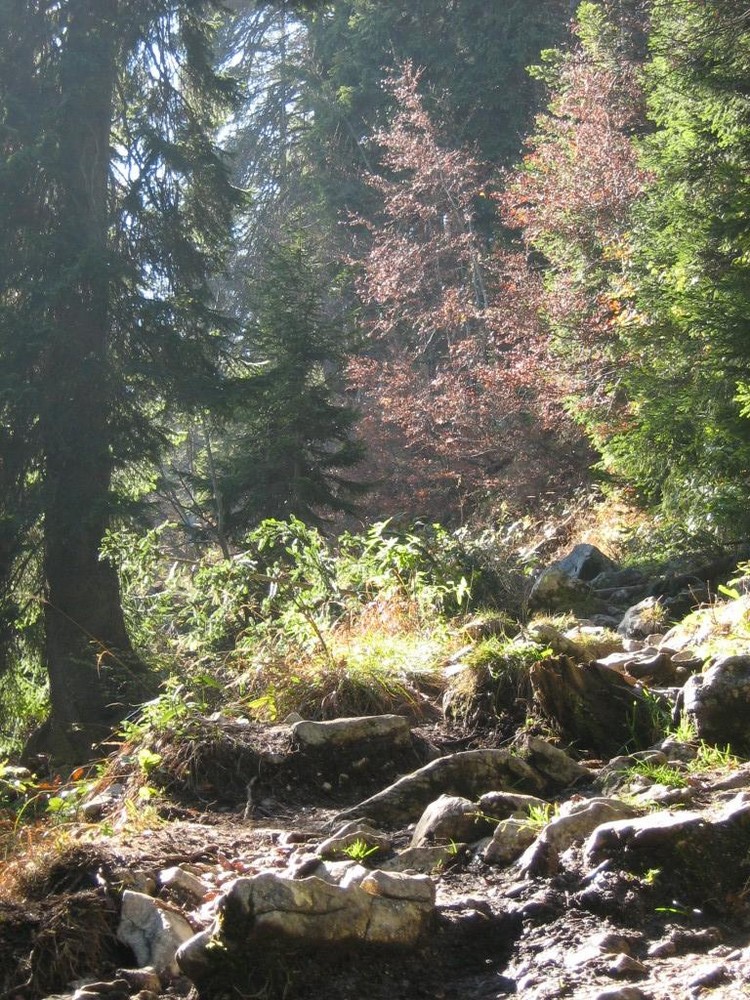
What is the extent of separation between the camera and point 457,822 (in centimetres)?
325

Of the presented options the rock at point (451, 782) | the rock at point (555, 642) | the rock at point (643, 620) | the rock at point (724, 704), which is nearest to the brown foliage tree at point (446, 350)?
the rock at point (643, 620)

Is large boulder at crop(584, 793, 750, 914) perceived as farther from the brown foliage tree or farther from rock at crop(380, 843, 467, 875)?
the brown foliage tree

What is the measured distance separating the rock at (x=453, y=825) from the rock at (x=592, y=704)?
1.10 m

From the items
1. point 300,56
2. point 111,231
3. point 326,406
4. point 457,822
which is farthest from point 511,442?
point 300,56

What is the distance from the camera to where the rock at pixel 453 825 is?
10.6 ft

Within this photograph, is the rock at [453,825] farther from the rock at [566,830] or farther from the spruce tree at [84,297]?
the spruce tree at [84,297]

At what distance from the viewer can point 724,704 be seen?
12.3 feet

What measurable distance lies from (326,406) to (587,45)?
25.1ft

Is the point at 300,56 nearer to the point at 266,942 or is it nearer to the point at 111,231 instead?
the point at 111,231

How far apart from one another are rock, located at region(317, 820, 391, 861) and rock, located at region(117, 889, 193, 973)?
0.64m

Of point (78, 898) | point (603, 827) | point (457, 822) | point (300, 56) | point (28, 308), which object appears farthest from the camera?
point (300, 56)

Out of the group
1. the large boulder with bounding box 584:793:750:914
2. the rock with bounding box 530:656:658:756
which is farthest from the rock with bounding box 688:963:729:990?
the rock with bounding box 530:656:658:756

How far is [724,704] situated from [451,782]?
110 cm

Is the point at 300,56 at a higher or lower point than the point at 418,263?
higher
